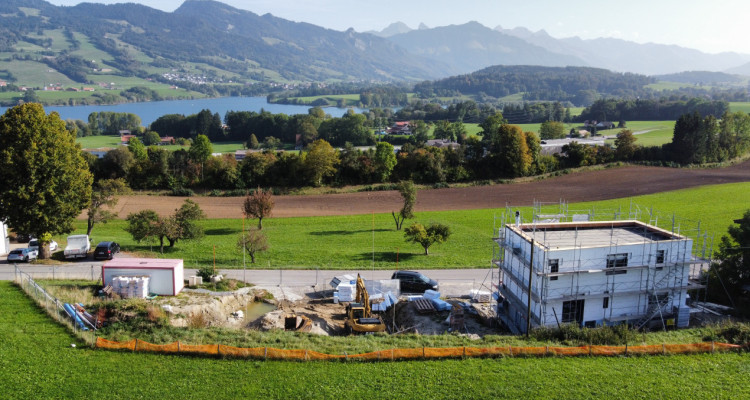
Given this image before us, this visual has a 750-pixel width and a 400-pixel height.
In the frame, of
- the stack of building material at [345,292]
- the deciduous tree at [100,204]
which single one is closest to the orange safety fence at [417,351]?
the stack of building material at [345,292]

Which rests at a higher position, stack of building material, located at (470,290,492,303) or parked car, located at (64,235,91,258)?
parked car, located at (64,235,91,258)

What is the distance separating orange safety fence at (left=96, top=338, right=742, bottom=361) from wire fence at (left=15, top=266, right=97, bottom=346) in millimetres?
1096

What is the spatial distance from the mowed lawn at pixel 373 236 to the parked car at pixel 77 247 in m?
2.93

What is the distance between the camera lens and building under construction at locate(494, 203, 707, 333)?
2395 centimetres

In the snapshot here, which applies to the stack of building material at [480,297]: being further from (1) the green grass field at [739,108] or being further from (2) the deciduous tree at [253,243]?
(1) the green grass field at [739,108]

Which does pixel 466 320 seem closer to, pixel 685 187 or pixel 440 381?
pixel 440 381

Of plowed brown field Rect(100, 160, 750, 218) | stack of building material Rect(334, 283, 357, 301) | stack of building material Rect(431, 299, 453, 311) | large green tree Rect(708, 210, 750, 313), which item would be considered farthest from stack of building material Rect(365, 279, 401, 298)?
plowed brown field Rect(100, 160, 750, 218)

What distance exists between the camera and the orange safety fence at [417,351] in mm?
19172

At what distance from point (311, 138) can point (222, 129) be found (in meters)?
29.0

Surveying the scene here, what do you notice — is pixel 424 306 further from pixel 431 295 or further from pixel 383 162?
pixel 383 162

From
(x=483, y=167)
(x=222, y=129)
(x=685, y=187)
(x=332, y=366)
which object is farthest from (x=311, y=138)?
(x=332, y=366)

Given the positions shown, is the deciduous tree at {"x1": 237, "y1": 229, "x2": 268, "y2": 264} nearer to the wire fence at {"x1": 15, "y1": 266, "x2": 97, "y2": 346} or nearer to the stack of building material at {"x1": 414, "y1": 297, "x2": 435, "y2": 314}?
the wire fence at {"x1": 15, "y1": 266, "x2": 97, "y2": 346}

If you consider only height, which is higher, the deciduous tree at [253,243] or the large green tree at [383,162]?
the large green tree at [383,162]

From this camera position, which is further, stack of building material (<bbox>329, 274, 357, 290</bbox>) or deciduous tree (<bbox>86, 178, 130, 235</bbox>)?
deciduous tree (<bbox>86, 178, 130, 235</bbox>)
